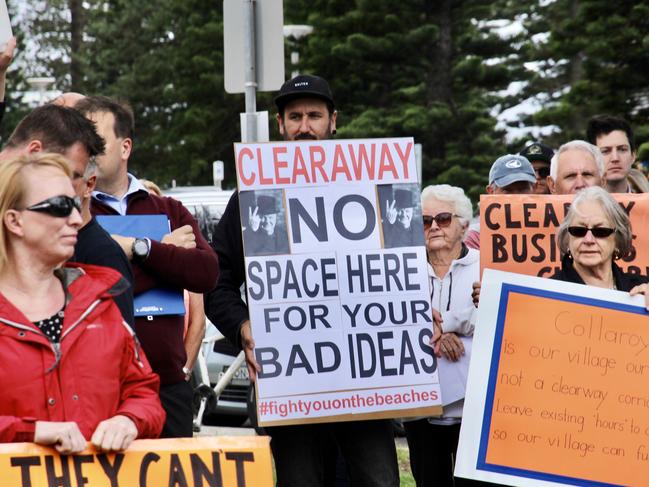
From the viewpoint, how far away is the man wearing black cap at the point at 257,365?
18.6 feet

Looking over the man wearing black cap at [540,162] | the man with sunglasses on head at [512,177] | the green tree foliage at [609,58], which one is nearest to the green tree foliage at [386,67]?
the green tree foliage at [609,58]

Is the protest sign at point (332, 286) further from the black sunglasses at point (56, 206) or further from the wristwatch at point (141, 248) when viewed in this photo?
the black sunglasses at point (56, 206)

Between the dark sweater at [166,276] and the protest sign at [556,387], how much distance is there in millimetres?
1105

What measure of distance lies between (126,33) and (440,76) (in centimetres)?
1924

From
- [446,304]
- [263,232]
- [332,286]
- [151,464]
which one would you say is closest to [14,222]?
[151,464]

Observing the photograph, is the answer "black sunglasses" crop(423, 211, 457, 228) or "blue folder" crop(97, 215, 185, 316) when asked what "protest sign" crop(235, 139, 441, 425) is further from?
"black sunglasses" crop(423, 211, 457, 228)

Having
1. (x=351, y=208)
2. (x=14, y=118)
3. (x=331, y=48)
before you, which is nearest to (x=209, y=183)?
(x=14, y=118)

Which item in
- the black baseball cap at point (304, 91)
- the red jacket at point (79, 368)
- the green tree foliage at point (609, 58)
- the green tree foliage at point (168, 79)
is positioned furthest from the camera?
the green tree foliage at point (168, 79)

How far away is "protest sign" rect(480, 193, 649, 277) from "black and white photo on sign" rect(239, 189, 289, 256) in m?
1.15

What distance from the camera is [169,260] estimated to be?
17.4ft

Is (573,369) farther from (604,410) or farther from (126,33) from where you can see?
(126,33)

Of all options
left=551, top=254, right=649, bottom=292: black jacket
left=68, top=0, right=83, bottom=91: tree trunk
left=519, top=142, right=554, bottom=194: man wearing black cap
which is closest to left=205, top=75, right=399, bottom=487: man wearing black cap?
left=551, top=254, right=649, bottom=292: black jacket

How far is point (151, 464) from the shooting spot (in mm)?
4129

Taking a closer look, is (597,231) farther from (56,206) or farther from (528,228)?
(56,206)
